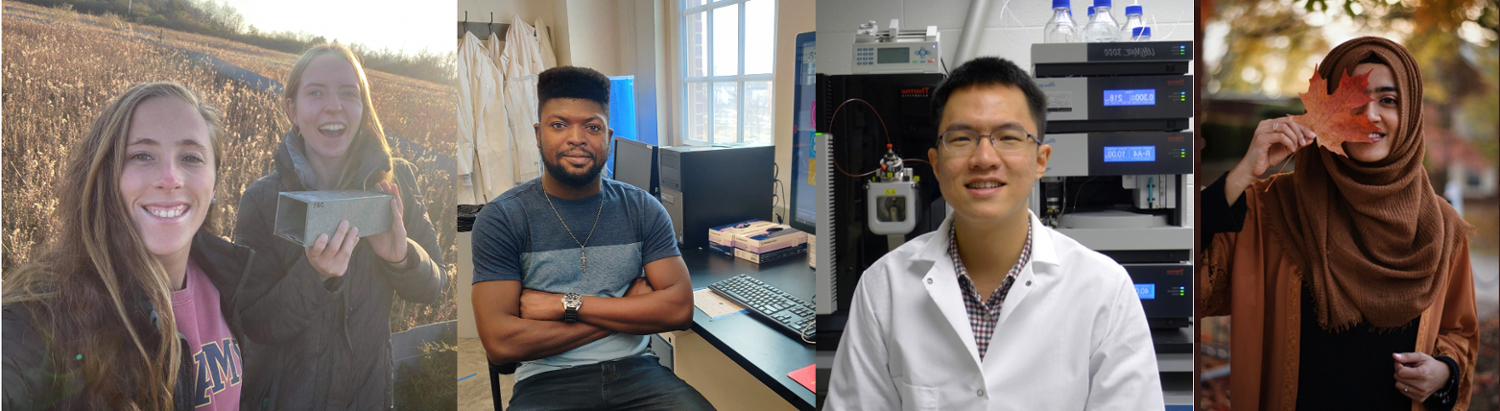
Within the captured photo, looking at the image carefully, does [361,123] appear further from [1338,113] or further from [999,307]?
[1338,113]

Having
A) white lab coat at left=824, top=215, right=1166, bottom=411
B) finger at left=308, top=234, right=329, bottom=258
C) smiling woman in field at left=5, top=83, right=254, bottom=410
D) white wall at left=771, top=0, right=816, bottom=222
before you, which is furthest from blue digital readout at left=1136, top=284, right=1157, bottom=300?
smiling woman in field at left=5, top=83, right=254, bottom=410

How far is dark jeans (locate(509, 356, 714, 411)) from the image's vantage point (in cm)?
212

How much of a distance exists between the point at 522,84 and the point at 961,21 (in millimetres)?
1139

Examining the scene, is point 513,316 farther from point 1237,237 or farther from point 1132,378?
→ point 1237,237

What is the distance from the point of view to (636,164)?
7.04ft

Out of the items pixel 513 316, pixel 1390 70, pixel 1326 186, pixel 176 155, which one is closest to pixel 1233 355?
pixel 1326 186

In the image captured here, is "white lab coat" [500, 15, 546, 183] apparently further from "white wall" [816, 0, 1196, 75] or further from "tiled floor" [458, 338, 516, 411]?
"white wall" [816, 0, 1196, 75]

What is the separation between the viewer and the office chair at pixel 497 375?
84.0 inches

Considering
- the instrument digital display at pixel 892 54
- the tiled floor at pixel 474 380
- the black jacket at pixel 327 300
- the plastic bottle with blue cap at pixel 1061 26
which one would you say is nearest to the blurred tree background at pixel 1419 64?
the plastic bottle with blue cap at pixel 1061 26

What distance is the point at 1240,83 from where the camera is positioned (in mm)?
2080

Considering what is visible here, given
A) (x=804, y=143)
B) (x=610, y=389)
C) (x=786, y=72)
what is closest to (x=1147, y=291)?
(x=804, y=143)

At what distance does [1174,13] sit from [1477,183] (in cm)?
91

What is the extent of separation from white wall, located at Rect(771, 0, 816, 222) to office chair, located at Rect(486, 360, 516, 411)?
2.93ft

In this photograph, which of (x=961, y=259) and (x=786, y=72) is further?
(x=786, y=72)
